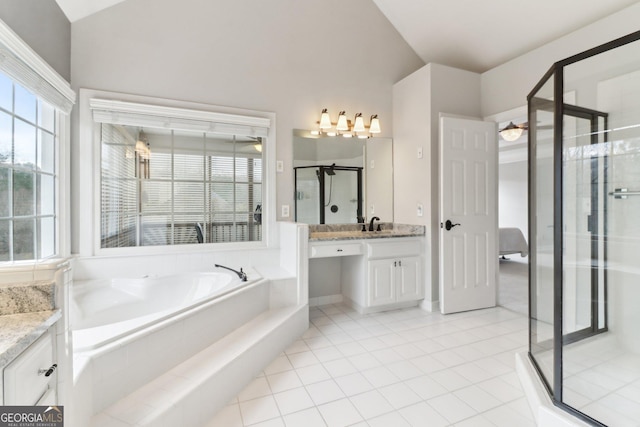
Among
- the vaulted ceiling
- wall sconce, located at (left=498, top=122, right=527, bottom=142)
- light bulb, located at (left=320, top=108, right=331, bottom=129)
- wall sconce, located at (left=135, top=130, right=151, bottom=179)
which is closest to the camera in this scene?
the vaulted ceiling

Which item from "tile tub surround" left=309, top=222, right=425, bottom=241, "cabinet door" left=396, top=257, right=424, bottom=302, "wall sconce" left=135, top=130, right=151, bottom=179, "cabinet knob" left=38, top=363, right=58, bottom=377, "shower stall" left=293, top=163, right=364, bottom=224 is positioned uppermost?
"wall sconce" left=135, top=130, right=151, bottom=179

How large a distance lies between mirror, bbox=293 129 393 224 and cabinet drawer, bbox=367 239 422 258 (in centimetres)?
54

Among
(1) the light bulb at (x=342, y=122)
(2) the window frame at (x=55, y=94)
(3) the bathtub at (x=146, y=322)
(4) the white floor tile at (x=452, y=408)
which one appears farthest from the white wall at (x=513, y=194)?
(2) the window frame at (x=55, y=94)

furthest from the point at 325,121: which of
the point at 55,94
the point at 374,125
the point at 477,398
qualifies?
the point at 477,398

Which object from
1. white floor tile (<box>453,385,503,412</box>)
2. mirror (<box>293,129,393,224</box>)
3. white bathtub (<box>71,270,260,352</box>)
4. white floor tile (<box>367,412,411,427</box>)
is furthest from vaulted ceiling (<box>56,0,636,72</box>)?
white floor tile (<box>367,412,411,427</box>)

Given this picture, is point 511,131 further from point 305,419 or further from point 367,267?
point 305,419

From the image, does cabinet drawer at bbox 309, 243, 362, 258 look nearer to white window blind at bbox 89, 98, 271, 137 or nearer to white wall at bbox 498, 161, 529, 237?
white window blind at bbox 89, 98, 271, 137

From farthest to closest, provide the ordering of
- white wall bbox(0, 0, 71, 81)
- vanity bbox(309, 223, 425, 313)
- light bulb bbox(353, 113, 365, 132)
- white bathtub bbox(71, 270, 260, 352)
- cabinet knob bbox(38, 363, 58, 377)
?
light bulb bbox(353, 113, 365, 132) → vanity bbox(309, 223, 425, 313) → white bathtub bbox(71, 270, 260, 352) → white wall bbox(0, 0, 71, 81) → cabinet knob bbox(38, 363, 58, 377)

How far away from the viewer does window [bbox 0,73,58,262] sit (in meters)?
1.83

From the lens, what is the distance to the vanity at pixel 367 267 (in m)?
2.93

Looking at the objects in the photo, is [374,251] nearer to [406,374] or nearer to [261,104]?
[406,374]

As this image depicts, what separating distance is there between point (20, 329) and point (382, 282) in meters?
2.64

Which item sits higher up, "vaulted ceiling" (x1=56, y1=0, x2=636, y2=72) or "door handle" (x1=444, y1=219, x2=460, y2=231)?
"vaulted ceiling" (x1=56, y1=0, x2=636, y2=72)

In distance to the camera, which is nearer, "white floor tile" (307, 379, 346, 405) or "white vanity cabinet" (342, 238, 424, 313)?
"white floor tile" (307, 379, 346, 405)
